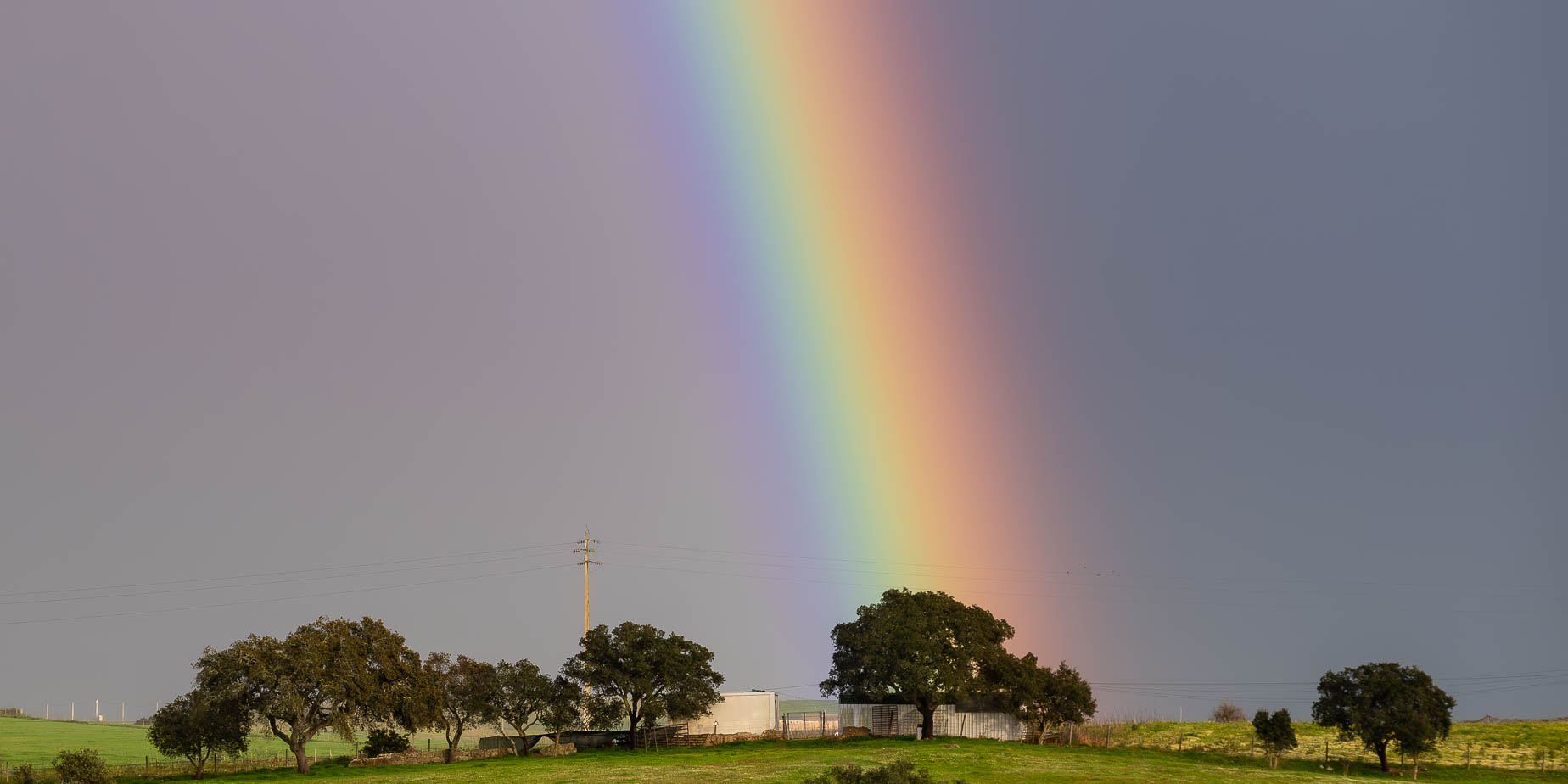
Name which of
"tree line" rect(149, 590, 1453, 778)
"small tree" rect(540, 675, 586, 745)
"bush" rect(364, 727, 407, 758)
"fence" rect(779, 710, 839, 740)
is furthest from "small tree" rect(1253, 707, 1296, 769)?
"bush" rect(364, 727, 407, 758)

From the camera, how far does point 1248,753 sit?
74062 mm

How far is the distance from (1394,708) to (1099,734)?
82.2 ft

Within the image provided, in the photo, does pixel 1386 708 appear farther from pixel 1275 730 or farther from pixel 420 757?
pixel 420 757

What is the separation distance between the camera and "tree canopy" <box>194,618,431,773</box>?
70.3 meters

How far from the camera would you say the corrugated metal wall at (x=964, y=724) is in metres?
88.3

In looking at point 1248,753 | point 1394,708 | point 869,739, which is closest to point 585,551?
point 869,739

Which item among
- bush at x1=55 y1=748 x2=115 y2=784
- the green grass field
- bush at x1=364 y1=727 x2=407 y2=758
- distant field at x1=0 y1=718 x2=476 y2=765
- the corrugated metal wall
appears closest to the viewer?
bush at x1=55 y1=748 x2=115 y2=784

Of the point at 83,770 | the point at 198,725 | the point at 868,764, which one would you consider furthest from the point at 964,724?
the point at 83,770

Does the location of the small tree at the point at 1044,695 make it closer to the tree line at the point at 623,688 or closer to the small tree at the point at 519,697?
the tree line at the point at 623,688

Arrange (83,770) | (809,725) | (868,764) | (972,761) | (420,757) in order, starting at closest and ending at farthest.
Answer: (83,770), (868,764), (972,761), (420,757), (809,725)

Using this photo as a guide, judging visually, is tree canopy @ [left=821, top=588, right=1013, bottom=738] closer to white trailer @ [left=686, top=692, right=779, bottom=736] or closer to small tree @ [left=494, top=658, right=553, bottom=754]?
white trailer @ [left=686, top=692, right=779, bottom=736]

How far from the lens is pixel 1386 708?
70.3m

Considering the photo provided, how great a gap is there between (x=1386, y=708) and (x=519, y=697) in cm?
6170

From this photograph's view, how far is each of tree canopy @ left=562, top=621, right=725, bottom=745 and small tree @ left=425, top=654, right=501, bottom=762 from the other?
6.16 meters
